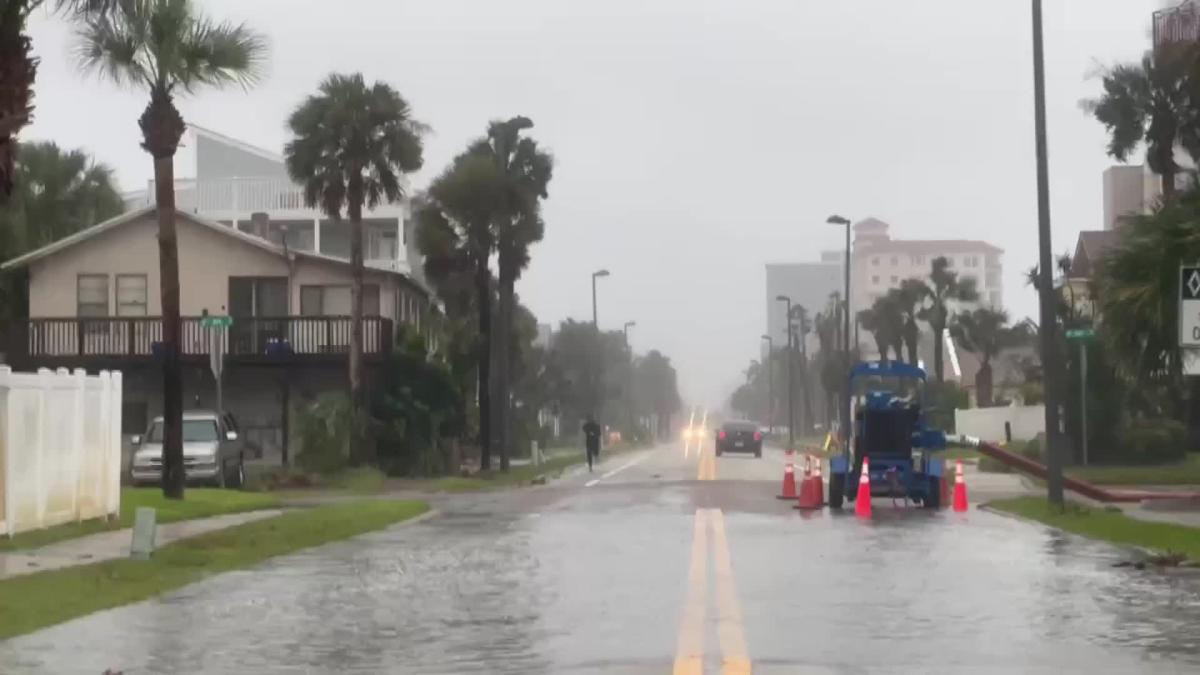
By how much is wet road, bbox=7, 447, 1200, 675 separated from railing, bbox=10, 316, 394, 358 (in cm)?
3010

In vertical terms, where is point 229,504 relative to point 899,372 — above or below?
below

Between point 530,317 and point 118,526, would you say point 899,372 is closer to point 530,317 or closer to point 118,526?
point 118,526

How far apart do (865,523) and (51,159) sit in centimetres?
4351

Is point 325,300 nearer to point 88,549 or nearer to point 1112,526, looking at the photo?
point 88,549

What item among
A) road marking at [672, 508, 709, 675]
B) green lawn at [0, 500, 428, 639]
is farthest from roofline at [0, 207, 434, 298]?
road marking at [672, 508, 709, 675]

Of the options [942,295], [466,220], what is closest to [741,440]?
[466,220]

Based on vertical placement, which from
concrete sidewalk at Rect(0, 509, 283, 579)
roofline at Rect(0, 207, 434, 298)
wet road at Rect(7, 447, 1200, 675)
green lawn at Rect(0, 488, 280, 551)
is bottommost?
wet road at Rect(7, 447, 1200, 675)

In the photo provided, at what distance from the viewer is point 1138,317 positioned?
28.2 metres

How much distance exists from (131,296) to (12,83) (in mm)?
37588

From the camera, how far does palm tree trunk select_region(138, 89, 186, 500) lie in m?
33.1

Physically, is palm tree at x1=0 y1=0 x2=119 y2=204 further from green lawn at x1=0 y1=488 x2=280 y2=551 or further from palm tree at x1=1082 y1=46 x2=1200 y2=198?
palm tree at x1=1082 y1=46 x2=1200 y2=198

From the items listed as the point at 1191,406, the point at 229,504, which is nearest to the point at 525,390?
the point at 1191,406

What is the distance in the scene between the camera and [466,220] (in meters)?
57.0

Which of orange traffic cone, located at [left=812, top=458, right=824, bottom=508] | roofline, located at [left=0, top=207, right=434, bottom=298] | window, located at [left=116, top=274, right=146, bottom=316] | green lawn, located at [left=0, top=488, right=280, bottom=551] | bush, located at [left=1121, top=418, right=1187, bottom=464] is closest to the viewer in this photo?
green lawn, located at [left=0, top=488, right=280, bottom=551]
